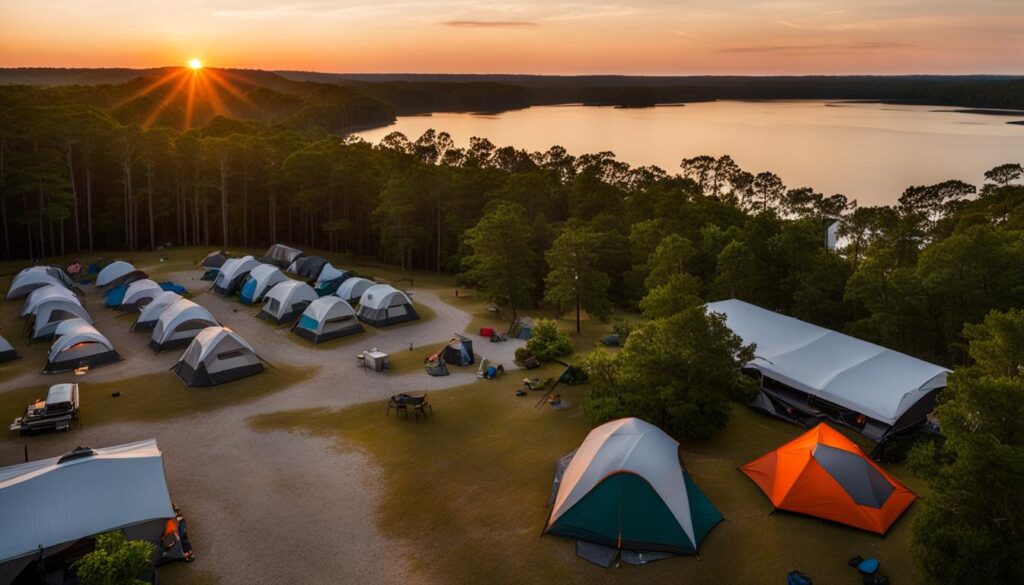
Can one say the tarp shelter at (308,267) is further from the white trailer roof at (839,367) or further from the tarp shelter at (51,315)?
the white trailer roof at (839,367)

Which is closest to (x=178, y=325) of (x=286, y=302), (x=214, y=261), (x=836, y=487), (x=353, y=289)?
(x=286, y=302)

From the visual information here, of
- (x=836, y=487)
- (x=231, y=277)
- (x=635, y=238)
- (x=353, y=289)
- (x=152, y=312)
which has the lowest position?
(x=152, y=312)

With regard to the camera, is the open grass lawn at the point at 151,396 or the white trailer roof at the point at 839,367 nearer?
the white trailer roof at the point at 839,367

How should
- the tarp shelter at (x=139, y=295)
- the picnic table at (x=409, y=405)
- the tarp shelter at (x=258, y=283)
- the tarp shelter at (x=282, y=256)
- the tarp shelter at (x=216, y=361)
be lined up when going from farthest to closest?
the tarp shelter at (x=282, y=256), the tarp shelter at (x=258, y=283), the tarp shelter at (x=139, y=295), the tarp shelter at (x=216, y=361), the picnic table at (x=409, y=405)

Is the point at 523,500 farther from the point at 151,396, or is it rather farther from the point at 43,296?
the point at 43,296

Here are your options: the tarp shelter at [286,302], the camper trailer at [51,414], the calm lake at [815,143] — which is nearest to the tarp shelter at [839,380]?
the tarp shelter at [286,302]
